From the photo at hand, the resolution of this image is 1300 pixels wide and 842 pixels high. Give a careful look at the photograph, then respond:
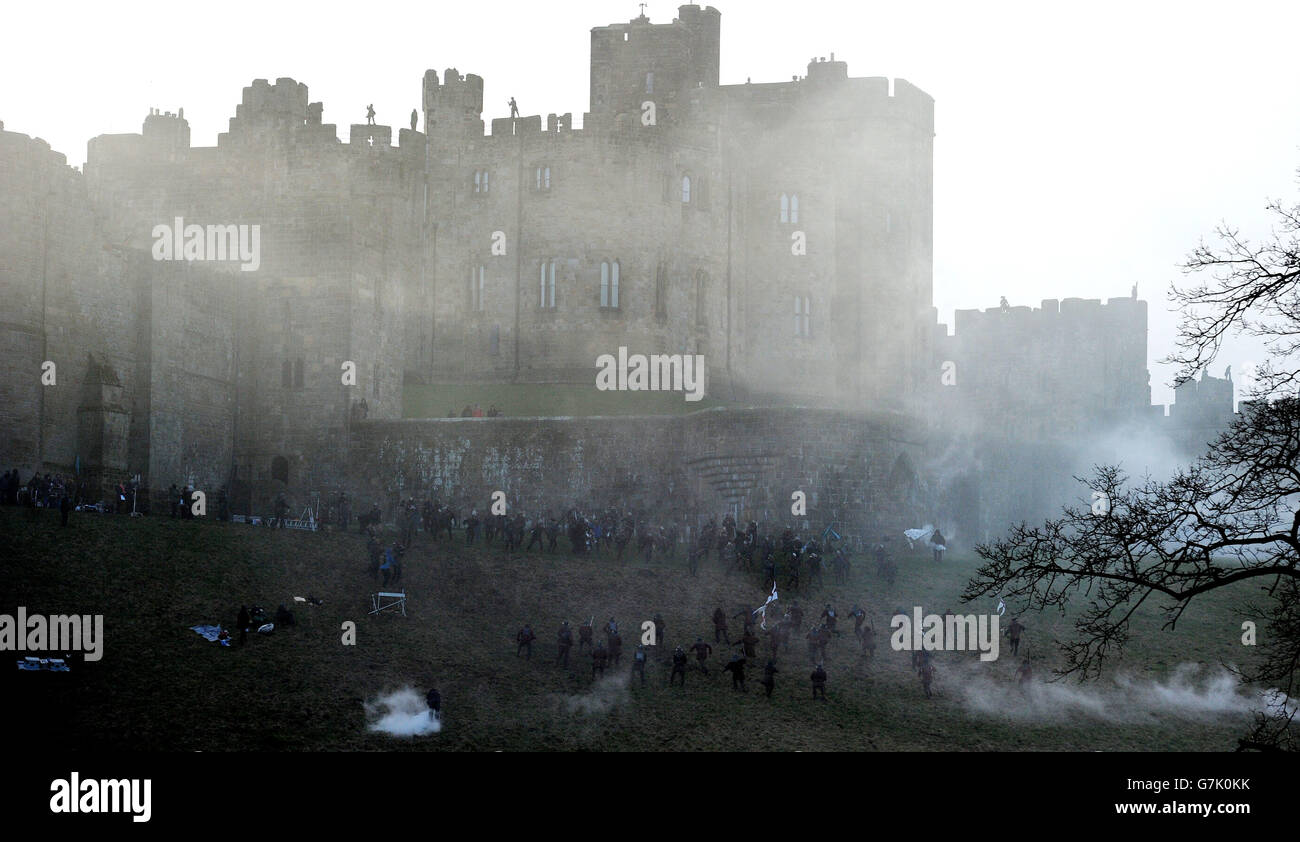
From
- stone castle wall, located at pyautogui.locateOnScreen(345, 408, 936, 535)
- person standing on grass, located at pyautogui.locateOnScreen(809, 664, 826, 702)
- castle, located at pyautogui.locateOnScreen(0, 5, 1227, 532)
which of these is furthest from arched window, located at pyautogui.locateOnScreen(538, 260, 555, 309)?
person standing on grass, located at pyautogui.locateOnScreen(809, 664, 826, 702)

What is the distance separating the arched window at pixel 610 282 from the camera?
61.2 metres

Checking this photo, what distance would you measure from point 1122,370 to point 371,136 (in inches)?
1690

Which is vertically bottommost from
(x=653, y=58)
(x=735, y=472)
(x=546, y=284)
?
(x=735, y=472)

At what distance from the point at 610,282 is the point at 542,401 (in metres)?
7.33

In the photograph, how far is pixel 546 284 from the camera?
202 feet

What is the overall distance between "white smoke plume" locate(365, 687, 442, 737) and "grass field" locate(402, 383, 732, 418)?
2648 cm

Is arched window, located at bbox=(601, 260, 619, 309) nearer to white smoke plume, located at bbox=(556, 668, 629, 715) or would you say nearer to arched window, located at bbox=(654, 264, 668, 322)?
arched window, located at bbox=(654, 264, 668, 322)

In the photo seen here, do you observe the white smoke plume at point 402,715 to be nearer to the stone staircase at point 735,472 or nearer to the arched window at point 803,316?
the stone staircase at point 735,472

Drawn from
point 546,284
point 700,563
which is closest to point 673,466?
point 700,563

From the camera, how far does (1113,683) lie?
32.1 metres

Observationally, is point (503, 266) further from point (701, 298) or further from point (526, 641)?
point (526, 641)

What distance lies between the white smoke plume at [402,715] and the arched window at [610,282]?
34393 mm
